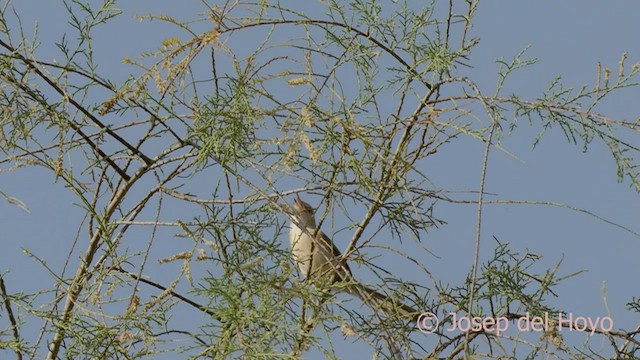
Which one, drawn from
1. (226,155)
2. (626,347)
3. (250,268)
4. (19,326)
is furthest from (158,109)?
(626,347)

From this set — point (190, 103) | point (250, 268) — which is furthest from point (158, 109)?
point (250, 268)

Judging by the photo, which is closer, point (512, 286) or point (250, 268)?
point (250, 268)

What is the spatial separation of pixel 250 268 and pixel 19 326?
2.79ft

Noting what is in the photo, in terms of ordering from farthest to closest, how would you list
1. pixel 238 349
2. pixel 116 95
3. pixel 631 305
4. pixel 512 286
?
pixel 631 305, pixel 512 286, pixel 116 95, pixel 238 349

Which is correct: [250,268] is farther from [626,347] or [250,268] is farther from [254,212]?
[626,347]

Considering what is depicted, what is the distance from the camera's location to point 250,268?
339cm

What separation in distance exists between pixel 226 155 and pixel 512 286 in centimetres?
109

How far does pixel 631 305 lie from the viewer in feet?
13.4

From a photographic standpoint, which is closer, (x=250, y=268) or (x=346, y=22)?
(x=250, y=268)

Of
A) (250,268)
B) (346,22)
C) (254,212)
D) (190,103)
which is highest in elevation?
(346,22)

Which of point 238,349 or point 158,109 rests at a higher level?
point 158,109

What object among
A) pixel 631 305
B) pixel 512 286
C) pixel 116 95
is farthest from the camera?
pixel 631 305

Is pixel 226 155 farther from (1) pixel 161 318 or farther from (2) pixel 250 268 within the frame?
(1) pixel 161 318

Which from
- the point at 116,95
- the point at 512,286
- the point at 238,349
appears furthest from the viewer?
the point at 512,286
